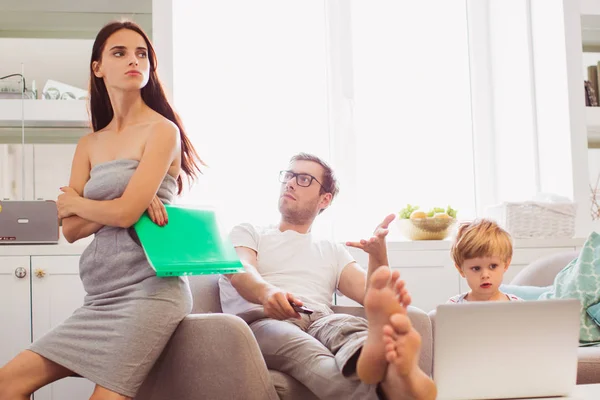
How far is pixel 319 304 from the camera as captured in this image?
2404 mm

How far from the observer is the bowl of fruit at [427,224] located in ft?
11.2

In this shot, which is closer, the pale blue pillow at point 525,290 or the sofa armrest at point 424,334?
the sofa armrest at point 424,334

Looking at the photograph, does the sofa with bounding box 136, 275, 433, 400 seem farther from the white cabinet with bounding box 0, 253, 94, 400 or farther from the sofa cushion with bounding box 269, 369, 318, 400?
the white cabinet with bounding box 0, 253, 94, 400

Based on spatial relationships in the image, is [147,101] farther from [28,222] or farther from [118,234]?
[28,222]

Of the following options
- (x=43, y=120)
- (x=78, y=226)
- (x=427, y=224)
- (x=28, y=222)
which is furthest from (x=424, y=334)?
(x=43, y=120)

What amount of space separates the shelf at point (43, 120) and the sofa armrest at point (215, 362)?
1.78 m

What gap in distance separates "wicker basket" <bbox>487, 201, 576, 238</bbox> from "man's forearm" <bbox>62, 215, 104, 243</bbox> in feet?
6.74

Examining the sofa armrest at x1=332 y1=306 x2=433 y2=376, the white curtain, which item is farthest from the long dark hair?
the white curtain

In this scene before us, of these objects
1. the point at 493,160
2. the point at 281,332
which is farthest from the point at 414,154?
the point at 281,332

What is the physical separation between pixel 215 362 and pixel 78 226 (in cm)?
50

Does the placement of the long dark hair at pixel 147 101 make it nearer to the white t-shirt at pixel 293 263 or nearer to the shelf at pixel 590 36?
the white t-shirt at pixel 293 263

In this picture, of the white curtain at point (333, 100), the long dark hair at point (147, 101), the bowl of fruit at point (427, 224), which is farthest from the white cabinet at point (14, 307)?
the bowl of fruit at point (427, 224)

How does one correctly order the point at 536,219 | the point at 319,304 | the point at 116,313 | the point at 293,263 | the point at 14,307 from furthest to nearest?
the point at 536,219
the point at 14,307
the point at 293,263
the point at 319,304
the point at 116,313

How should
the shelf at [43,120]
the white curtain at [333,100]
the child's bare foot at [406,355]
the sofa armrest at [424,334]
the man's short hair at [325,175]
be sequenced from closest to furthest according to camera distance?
the child's bare foot at [406,355] < the sofa armrest at [424,334] < the man's short hair at [325,175] < the shelf at [43,120] < the white curtain at [333,100]
